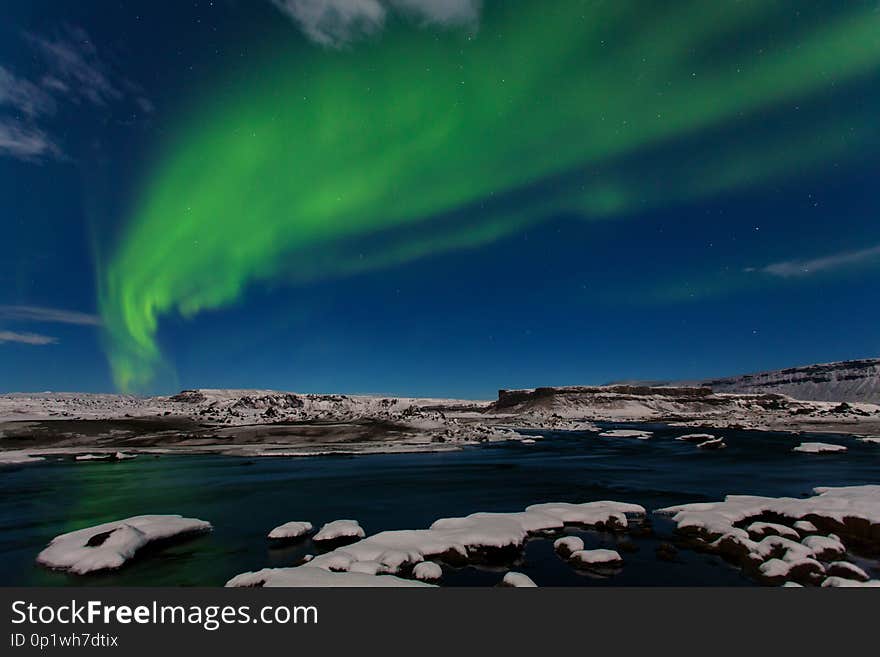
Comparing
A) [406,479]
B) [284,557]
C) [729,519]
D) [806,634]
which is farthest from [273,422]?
[806,634]

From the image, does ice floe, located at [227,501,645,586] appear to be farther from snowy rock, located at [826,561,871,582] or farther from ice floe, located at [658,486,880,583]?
snowy rock, located at [826,561,871,582]

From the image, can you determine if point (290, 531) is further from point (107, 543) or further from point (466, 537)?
point (466, 537)

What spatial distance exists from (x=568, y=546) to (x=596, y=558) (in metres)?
0.97

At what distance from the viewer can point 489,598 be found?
391 inches

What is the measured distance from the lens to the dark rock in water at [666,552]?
13453 millimetres

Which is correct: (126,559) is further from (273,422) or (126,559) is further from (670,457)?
(273,422)

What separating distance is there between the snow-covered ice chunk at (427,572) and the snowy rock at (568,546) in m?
4.19

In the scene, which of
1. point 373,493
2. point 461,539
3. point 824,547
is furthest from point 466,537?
point 373,493

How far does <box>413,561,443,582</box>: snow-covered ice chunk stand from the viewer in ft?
37.6

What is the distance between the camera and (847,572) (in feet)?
35.7

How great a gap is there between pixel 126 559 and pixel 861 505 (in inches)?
1038

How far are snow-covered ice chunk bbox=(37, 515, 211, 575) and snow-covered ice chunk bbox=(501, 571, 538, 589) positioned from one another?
11.3 metres

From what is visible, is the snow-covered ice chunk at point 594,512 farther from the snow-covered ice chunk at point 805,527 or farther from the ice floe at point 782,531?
the snow-covered ice chunk at point 805,527

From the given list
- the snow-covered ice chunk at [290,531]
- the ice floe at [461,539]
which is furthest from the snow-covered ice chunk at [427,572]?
the snow-covered ice chunk at [290,531]
